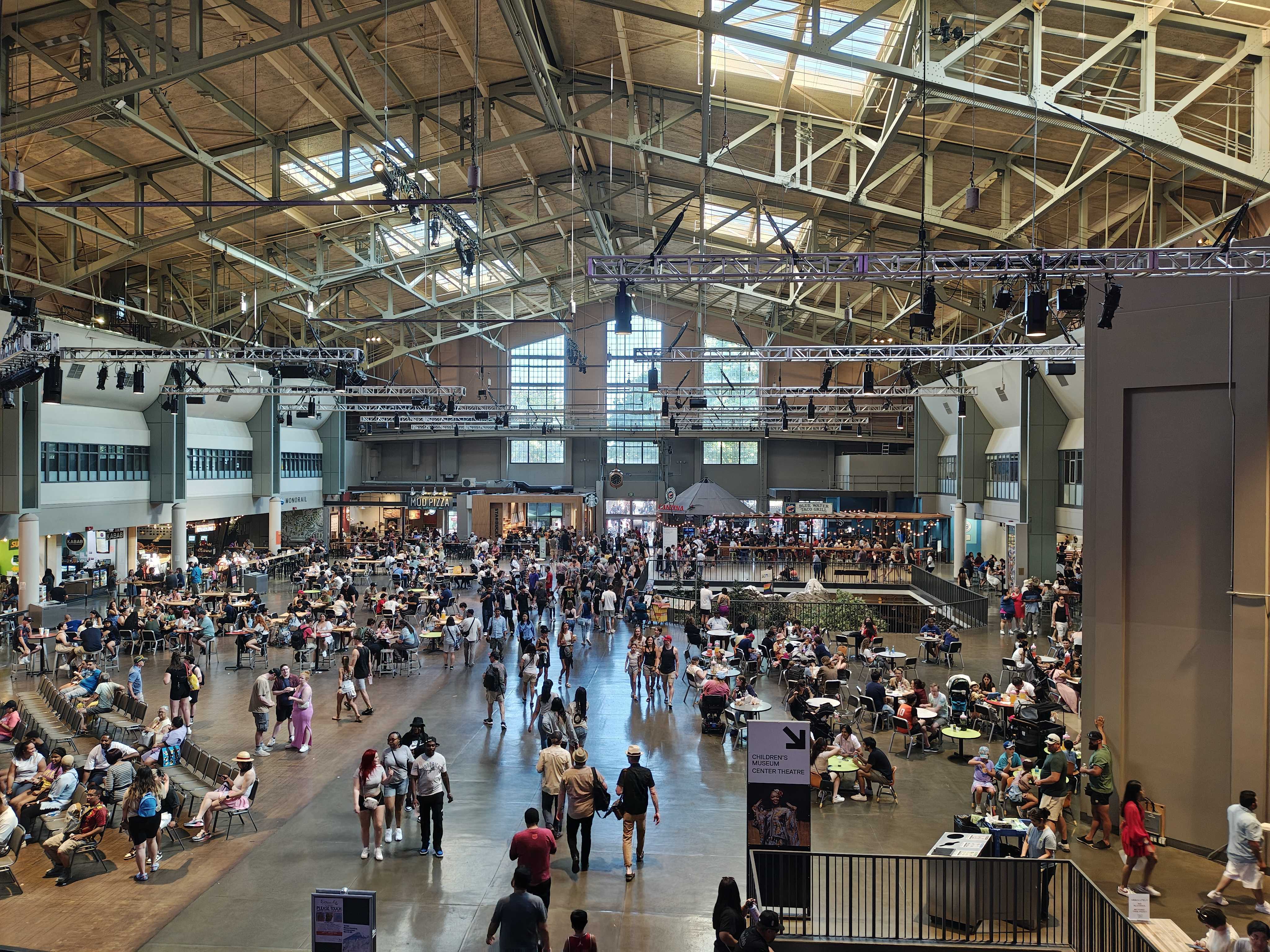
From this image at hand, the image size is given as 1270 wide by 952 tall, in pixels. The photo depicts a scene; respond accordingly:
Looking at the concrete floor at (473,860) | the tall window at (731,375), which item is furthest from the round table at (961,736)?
the tall window at (731,375)

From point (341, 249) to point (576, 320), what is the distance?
17.4 m

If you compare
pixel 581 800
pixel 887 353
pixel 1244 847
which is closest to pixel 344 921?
pixel 581 800

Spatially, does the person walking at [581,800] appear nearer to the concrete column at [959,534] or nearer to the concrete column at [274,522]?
the concrete column at [959,534]

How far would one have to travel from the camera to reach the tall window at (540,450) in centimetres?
4391

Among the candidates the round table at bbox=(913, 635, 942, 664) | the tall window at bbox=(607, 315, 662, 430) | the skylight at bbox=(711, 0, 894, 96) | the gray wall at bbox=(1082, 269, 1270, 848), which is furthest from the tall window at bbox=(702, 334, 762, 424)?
the gray wall at bbox=(1082, 269, 1270, 848)

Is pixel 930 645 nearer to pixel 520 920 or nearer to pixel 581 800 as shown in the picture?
pixel 581 800

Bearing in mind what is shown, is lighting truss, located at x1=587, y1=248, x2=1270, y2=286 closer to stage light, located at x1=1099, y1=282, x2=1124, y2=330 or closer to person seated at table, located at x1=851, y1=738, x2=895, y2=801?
stage light, located at x1=1099, y1=282, x2=1124, y2=330

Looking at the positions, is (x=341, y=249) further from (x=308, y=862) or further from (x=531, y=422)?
(x=308, y=862)

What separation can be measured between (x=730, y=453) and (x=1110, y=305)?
34004 mm

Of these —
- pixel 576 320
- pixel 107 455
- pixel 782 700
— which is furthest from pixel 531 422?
pixel 782 700

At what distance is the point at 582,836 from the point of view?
25.2 ft

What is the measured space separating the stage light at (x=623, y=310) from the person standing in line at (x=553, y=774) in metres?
6.15

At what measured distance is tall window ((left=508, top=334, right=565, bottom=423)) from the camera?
42.2 metres

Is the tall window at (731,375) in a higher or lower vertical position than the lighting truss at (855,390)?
higher
